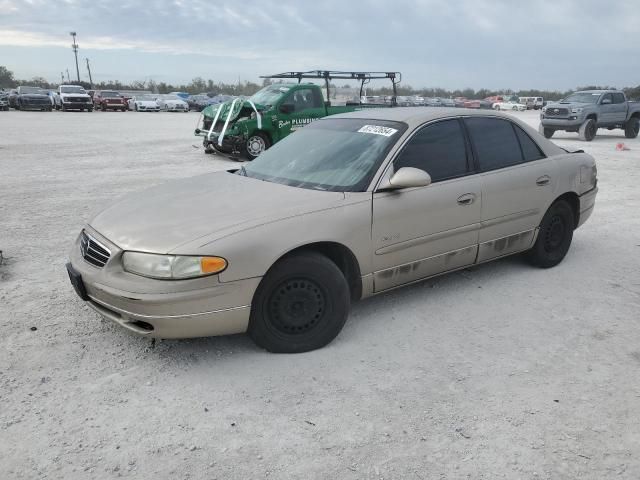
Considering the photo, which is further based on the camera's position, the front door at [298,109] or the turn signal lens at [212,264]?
the front door at [298,109]

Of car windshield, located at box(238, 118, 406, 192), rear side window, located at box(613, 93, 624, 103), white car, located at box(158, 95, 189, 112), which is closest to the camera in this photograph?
car windshield, located at box(238, 118, 406, 192)

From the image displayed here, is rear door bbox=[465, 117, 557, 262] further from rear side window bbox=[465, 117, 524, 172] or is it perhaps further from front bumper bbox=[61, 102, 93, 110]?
front bumper bbox=[61, 102, 93, 110]

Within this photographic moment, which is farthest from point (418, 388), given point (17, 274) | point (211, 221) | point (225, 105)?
point (225, 105)

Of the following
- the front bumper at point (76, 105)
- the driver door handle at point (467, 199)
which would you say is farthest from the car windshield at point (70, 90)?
the driver door handle at point (467, 199)

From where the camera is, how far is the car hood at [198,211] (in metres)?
3.20

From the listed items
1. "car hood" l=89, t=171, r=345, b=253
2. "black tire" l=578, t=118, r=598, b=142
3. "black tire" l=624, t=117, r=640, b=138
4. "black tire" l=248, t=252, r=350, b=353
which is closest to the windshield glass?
"car hood" l=89, t=171, r=345, b=253

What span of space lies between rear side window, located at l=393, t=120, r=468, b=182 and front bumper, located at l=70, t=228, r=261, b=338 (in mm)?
1589

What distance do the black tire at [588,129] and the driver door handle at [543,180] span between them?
51.9ft

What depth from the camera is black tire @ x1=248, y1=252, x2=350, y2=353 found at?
3.31 meters

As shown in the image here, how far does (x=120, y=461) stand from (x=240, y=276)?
1147mm

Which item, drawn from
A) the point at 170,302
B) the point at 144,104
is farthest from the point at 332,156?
the point at 144,104

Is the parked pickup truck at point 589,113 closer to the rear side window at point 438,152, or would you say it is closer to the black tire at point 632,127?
the black tire at point 632,127

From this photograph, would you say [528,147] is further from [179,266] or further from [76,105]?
[76,105]

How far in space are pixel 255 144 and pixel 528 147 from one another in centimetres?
875
